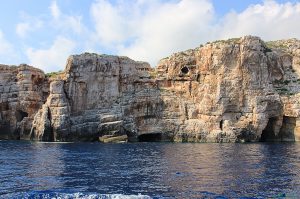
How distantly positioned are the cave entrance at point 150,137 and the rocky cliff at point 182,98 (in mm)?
221

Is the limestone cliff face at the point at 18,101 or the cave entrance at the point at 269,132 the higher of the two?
the limestone cliff face at the point at 18,101

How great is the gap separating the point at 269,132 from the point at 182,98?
18.9 meters

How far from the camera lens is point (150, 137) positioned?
298 feet

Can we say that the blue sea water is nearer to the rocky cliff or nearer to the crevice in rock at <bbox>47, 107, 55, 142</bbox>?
the crevice in rock at <bbox>47, 107, 55, 142</bbox>

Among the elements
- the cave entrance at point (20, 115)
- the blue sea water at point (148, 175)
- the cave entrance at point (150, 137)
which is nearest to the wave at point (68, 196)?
the blue sea water at point (148, 175)

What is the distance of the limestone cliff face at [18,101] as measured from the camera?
84.8 metres

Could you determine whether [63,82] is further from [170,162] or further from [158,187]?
[158,187]

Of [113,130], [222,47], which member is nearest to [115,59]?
[113,130]

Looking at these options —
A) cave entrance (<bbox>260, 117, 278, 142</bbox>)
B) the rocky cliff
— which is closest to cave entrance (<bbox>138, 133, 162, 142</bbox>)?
the rocky cliff

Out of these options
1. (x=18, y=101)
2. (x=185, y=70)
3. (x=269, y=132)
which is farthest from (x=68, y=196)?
(x=269, y=132)

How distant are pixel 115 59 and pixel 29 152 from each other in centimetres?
3503

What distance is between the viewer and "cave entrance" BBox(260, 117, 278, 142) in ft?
275

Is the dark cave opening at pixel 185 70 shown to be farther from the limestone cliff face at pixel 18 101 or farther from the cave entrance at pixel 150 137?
the limestone cliff face at pixel 18 101

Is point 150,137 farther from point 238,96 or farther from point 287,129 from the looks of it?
point 287,129
